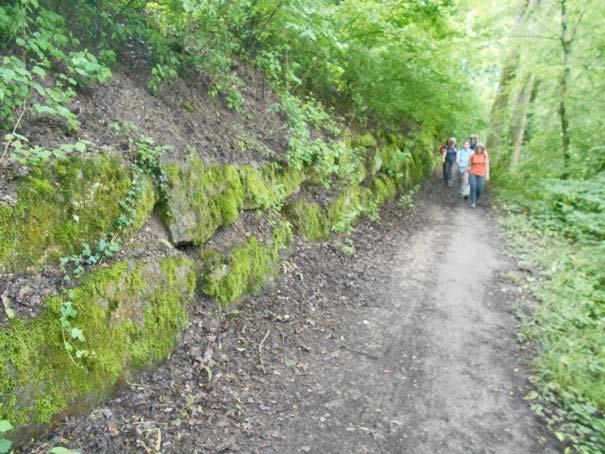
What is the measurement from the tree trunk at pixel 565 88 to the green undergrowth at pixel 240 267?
9922mm

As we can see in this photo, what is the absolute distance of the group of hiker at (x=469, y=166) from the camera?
39.3ft

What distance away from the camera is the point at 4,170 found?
3.31m

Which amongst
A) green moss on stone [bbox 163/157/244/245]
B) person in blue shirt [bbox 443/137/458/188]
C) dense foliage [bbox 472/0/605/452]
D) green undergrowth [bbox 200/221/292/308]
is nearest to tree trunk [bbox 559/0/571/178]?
dense foliage [bbox 472/0/605/452]

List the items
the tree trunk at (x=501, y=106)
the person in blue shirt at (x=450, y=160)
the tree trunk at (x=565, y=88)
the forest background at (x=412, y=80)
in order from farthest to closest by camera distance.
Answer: the tree trunk at (x=501, y=106) < the person in blue shirt at (x=450, y=160) < the tree trunk at (x=565, y=88) < the forest background at (x=412, y=80)

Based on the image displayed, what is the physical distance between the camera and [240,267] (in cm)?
540

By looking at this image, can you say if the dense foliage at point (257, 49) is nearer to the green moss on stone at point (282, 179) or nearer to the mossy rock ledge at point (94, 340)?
the green moss on stone at point (282, 179)

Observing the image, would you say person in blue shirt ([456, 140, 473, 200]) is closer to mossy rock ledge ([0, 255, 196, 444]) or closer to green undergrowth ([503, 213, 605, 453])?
green undergrowth ([503, 213, 605, 453])

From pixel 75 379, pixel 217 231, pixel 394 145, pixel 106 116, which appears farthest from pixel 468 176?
pixel 75 379

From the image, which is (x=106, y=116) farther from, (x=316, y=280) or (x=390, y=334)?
(x=390, y=334)

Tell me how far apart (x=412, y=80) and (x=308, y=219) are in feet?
17.8

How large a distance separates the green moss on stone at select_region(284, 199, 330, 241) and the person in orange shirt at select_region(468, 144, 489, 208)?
21.2ft

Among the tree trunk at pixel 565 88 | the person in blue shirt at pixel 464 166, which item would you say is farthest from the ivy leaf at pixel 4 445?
the person in blue shirt at pixel 464 166

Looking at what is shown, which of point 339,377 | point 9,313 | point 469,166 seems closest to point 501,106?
point 469,166

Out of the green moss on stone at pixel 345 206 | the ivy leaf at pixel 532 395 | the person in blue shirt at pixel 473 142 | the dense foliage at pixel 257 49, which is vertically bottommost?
the ivy leaf at pixel 532 395
